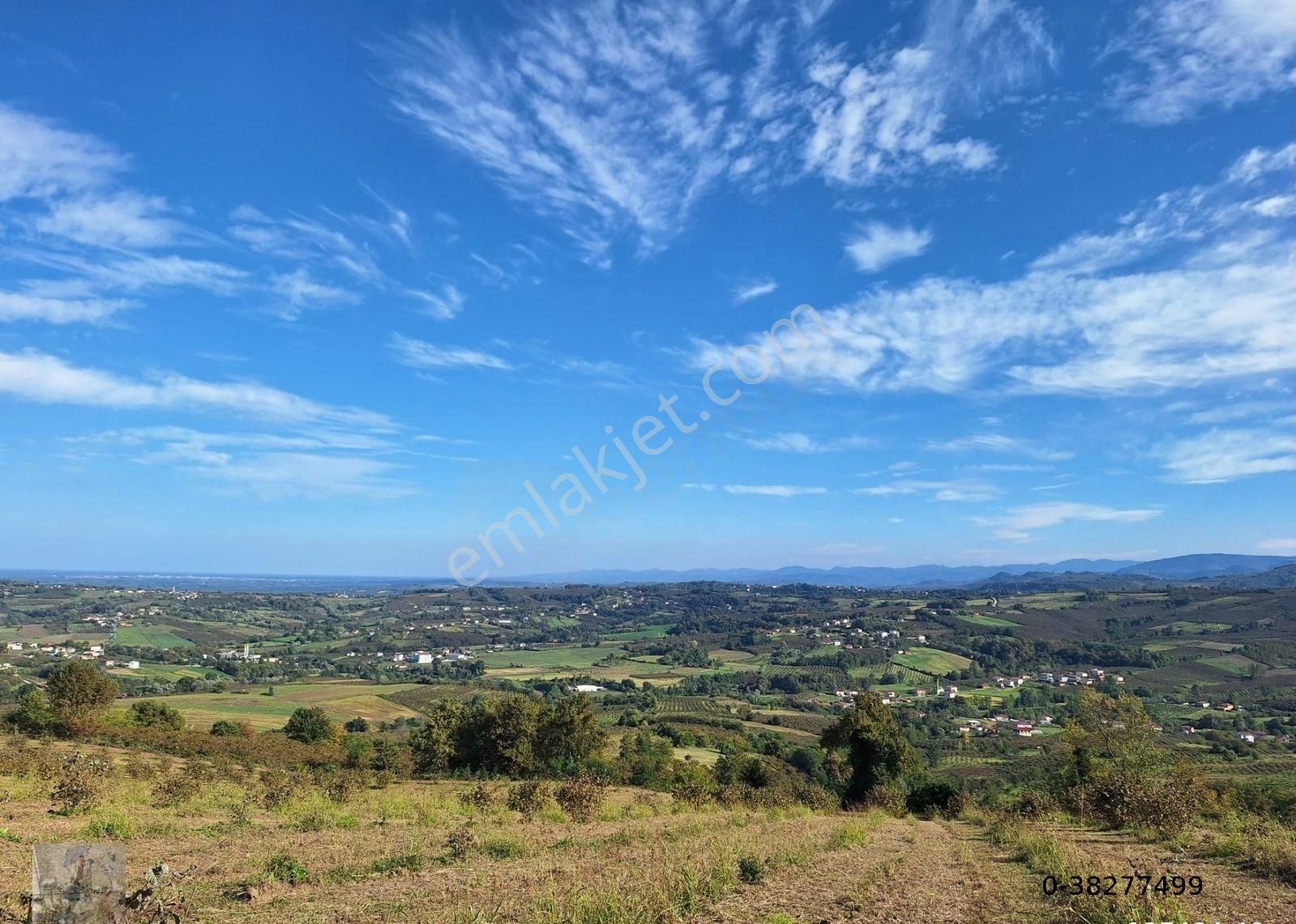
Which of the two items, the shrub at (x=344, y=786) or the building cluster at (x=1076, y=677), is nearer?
the shrub at (x=344, y=786)

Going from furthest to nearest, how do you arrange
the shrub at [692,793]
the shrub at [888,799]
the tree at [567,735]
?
the tree at [567,735] < the shrub at [888,799] < the shrub at [692,793]

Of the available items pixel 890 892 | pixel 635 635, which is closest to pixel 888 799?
pixel 890 892

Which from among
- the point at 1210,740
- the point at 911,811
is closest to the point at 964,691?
the point at 1210,740

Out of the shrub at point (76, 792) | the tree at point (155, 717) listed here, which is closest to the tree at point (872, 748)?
the shrub at point (76, 792)

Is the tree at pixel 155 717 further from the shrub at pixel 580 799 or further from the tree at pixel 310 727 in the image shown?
the shrub at pixel 580 799

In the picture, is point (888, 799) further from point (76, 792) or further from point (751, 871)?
point (76, 792)

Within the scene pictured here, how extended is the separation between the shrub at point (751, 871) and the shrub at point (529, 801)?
29.6 ft

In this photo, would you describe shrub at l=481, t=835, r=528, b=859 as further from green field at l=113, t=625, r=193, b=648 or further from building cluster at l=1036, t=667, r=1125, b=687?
green field at l=113, t=625, r=193, b=648

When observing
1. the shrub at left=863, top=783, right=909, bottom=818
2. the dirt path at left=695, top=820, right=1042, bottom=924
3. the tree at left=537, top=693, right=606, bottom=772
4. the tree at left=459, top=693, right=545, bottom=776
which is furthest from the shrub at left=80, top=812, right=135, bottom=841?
the shrub at left=863, top=783, right=909, bottom=818

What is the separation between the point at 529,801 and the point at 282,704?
7175 centimetres

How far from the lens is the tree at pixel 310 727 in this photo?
42062mm

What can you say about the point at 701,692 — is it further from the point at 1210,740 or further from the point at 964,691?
the point at 1210,740

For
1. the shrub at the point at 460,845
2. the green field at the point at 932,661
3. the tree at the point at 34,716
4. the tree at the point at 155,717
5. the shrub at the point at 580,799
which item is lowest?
the green field at the point at 932,661

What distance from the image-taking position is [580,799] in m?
18.3
